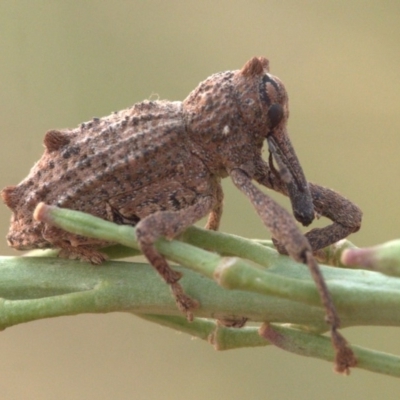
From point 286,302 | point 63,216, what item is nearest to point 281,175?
point 286,302

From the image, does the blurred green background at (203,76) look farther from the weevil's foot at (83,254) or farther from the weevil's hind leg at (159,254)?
the weevil's hind leg at (159,254)

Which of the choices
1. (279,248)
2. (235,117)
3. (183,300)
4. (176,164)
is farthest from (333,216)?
(183,300)

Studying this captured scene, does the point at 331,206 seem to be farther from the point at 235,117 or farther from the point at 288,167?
the point at 235,117

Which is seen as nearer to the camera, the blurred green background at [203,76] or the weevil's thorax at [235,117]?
the weevil's thorax at [235,117]

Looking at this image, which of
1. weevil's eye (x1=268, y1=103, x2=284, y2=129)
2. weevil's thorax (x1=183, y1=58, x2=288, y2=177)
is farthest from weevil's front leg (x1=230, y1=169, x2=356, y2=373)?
weevil's eye (x1=268, y1=103, x2=284, y2=129)

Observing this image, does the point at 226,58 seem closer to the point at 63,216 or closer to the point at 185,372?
the point at 185,372

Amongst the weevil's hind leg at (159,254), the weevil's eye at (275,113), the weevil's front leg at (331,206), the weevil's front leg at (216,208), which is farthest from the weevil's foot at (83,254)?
the weevil's eye at (275,113)
